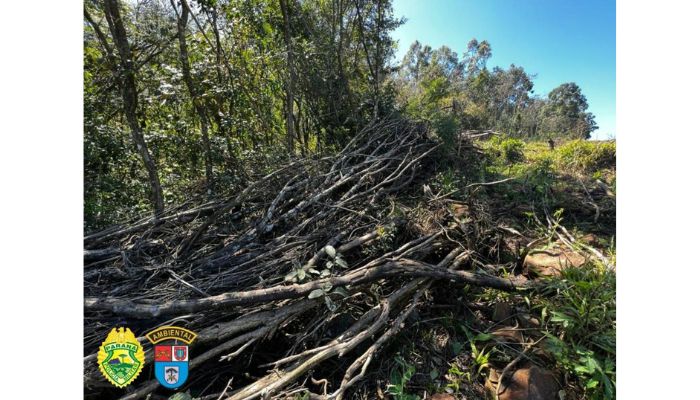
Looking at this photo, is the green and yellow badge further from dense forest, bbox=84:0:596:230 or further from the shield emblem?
dense forest, bbox=84:0:596:230

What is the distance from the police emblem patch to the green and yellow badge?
6cm

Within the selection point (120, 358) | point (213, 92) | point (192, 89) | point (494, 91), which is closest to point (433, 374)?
point (120, 358)

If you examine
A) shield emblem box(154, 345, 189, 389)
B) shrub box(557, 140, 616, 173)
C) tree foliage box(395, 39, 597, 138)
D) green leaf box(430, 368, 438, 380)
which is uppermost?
tree foliage box(395, 39, 597, 138)

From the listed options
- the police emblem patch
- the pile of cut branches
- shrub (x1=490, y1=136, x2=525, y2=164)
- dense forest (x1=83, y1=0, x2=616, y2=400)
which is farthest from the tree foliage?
the police emblem patch

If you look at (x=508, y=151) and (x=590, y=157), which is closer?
(x=590, y=157)

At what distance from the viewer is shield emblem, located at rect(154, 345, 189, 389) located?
1.21 meters

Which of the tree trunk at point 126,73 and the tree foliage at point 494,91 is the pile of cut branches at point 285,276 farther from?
the tree foliage at point 494,91

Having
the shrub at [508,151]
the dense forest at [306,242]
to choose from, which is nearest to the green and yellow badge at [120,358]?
the dense forest at [306,242]

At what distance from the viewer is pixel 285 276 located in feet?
5.19

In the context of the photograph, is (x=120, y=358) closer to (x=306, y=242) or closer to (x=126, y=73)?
(x=306, y=242)

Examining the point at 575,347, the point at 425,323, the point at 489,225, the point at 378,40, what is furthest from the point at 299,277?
the point at 378,40

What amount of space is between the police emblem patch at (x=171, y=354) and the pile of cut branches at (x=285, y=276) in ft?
0.11

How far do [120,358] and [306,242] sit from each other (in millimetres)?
1065

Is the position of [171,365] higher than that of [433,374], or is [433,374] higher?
[171,365]
